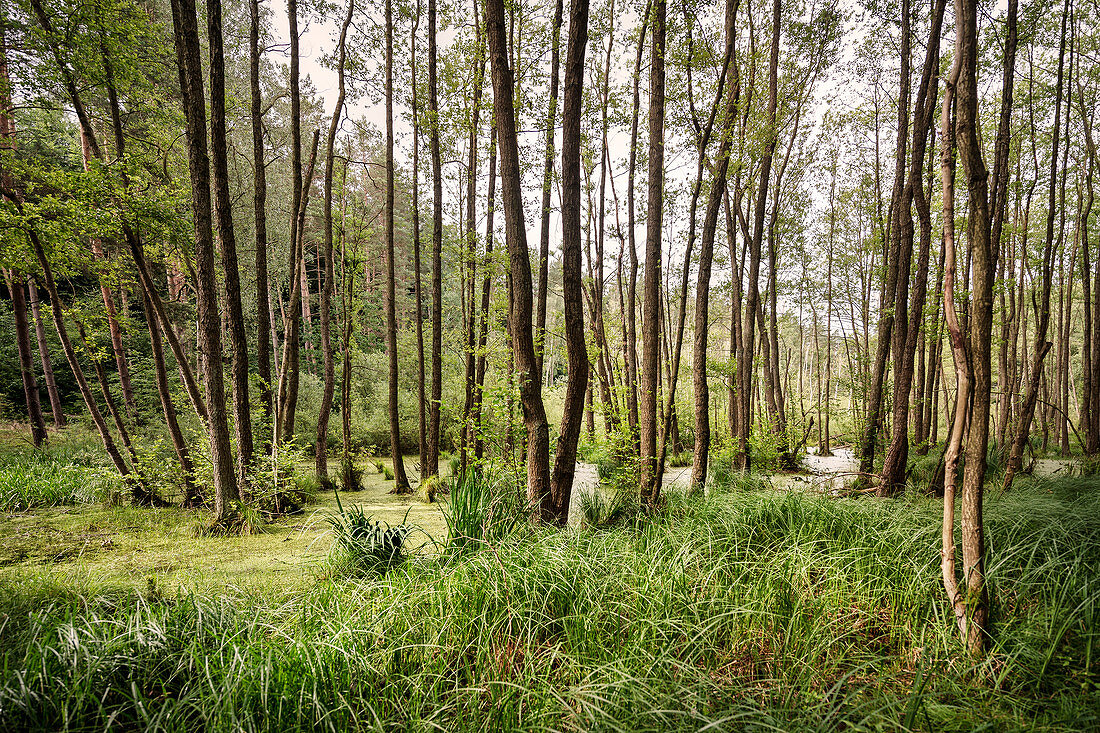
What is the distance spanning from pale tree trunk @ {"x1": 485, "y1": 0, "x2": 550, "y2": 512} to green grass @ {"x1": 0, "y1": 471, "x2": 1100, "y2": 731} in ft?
2.02

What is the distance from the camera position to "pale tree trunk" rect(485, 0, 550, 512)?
330 cm

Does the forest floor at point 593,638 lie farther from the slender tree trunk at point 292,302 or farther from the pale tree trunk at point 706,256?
the slender tree trunk at point 292,302

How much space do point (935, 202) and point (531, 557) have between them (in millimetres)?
10787

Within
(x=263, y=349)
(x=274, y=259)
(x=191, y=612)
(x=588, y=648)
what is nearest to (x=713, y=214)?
(x=588, y=648)

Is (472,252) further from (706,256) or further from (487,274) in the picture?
(706,256)

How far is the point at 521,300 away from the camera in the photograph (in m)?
3.38

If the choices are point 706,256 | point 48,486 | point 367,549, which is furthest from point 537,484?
point 48,486

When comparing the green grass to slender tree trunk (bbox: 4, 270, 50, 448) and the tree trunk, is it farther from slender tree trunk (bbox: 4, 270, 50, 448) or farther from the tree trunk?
slender tree trunk (bbox: 4, 270, 50, 448)

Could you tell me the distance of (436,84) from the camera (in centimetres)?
689

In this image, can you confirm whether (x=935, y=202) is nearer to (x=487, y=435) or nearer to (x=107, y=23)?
(x=487, y=435)

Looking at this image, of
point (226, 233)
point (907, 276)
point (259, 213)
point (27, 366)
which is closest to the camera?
point (226, 233)

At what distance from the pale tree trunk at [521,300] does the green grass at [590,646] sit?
615 mm

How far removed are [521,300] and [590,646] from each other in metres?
2.43

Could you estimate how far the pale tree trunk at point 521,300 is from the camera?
330cm
